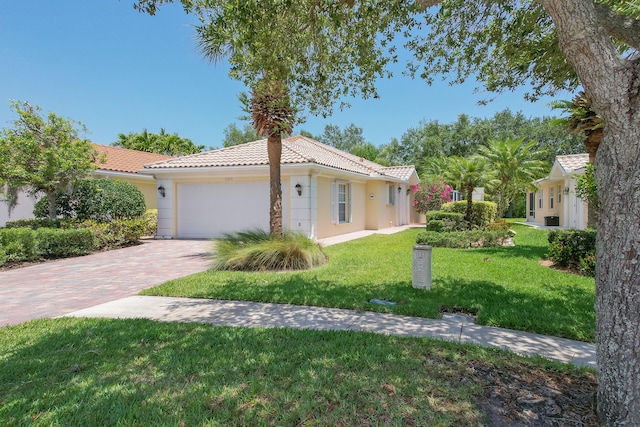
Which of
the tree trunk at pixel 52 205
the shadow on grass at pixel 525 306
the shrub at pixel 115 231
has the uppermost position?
the tree trunk at pixel 52 205

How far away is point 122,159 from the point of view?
65.6 feet

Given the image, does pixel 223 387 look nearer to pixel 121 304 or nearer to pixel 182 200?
pixel 121 304

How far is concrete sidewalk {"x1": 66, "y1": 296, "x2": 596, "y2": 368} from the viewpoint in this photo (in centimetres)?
417

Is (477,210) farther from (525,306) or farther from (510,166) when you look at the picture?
(525,306)

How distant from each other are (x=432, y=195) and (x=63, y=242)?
2112cm

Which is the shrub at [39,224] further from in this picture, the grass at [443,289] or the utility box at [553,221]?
the utility box at [553,221]

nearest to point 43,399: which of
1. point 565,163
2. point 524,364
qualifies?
point 524,364

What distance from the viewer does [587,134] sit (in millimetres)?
9297

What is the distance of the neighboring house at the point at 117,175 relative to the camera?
16.1 metres

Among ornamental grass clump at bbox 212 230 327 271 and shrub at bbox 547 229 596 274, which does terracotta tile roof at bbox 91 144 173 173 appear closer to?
ornamental grass clump at bbox 212 230 327 271

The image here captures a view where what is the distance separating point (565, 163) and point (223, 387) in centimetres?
2260

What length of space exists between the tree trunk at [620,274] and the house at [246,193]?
1170cm

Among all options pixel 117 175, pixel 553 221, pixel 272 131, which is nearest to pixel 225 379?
pixel 272 131

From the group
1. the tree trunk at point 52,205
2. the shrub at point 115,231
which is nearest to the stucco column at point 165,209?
the shrub at point 115,231
